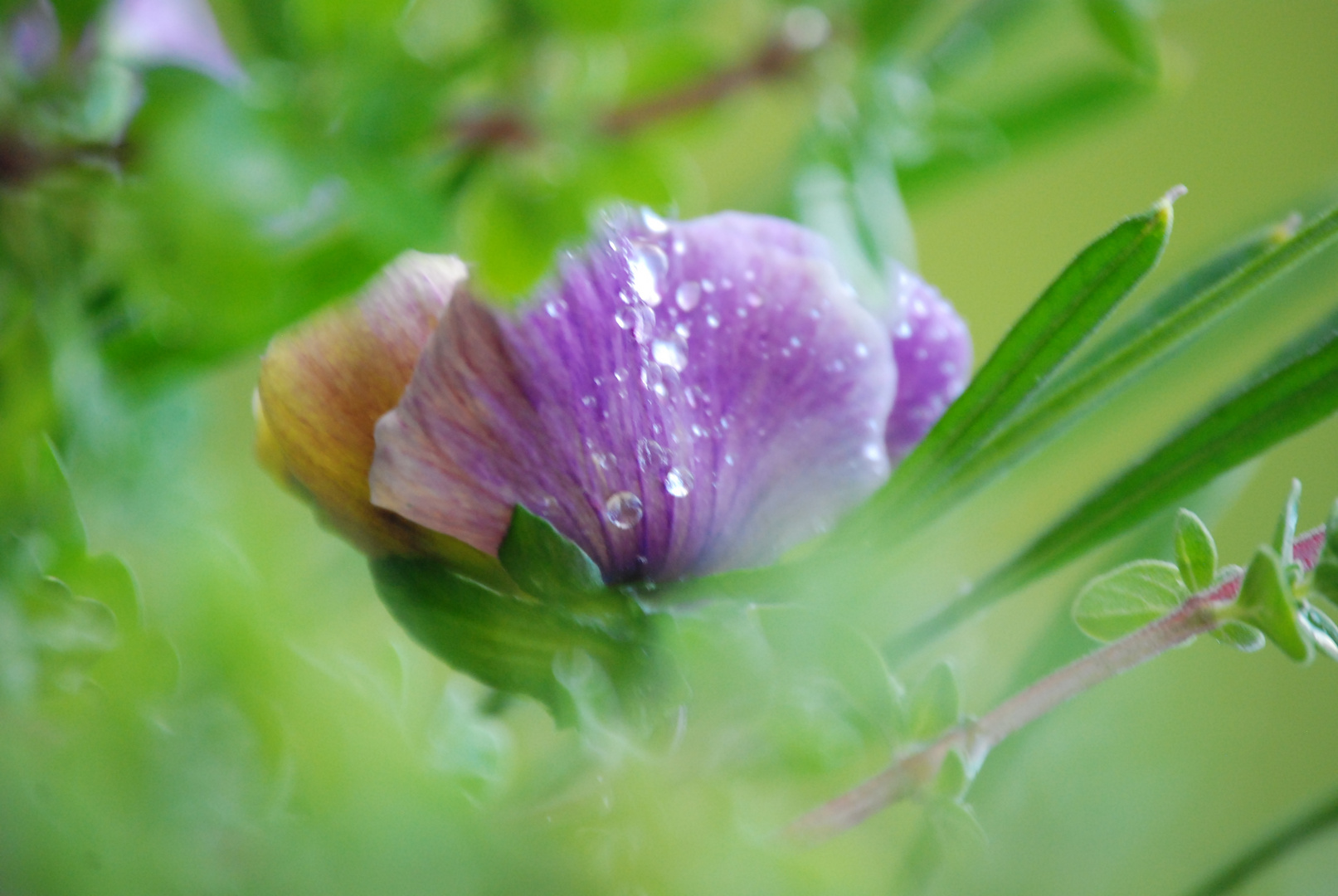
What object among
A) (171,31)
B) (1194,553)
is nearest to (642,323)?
(1194,553)

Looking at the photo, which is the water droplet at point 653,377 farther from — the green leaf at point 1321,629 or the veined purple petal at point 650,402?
the green leaf at point 1321,629

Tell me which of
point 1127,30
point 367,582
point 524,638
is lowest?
point 367,582

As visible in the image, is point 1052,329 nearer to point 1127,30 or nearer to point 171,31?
point 1127,30

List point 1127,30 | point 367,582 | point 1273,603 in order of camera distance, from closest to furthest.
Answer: point 1273,603 < point 1127,30 < point 367,582

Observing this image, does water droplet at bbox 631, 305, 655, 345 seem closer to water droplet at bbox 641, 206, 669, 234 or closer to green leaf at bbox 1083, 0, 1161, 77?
water droplet at bbox 641, 206, 669, 234

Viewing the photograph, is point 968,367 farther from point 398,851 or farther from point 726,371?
point 398,851

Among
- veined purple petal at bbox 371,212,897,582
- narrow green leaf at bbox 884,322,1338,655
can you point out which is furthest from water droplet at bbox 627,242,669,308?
narrow green leaf at bbox 884,322,1338,655
